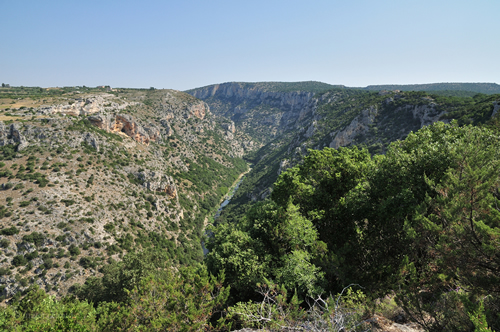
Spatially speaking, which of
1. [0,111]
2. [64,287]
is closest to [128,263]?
[64,287]

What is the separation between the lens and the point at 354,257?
1379 cm

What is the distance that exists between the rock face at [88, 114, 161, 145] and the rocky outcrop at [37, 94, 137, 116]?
7.63m

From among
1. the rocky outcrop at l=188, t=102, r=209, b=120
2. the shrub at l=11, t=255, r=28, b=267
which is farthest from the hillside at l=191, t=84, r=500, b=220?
the rocky outcrop at l=188, t=102, r=209, b=120

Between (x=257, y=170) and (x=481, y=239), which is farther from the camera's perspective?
(x=257, y=170)

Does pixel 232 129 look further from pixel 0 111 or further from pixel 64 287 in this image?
pixel 64 287

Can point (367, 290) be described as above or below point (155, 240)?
above

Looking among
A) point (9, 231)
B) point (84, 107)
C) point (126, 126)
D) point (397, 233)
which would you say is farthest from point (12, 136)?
point (397, 233)

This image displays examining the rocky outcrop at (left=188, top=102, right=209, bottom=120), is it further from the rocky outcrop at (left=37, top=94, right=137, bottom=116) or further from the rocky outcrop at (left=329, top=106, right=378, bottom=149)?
the rocky outcrop at (left=329, top=106, right=378, bottom=149)

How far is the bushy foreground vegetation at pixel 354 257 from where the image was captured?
7.72 metres

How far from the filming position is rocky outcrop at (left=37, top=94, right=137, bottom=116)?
68006 millimetres

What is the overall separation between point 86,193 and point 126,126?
43930 millimetres

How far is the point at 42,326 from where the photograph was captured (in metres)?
9.09

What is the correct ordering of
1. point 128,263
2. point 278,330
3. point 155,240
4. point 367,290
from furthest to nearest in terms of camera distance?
point 155,240, point 128,263, point 367,290, point 278,330

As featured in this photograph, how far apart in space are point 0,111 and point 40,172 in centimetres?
3729
